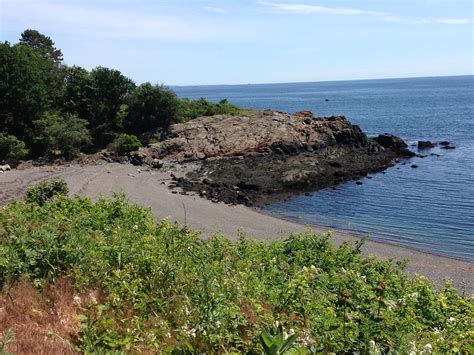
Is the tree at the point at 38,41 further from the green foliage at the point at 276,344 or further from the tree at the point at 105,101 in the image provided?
the green foliage at the point at 276,344

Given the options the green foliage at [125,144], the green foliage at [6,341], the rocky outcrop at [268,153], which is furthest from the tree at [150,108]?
the green foliage at [6,341]

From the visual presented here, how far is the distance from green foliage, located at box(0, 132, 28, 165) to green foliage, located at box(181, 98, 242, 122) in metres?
19.3

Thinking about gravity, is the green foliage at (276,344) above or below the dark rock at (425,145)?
above

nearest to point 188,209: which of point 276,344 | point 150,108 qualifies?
point 276,344

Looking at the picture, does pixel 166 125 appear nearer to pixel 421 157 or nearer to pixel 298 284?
pixel 421 157

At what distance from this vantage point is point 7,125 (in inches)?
1880

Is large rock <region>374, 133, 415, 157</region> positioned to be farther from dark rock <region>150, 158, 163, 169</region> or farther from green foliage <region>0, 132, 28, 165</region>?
green foliage <region>0, 132, 28, 165</region>

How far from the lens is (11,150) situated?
1732 inches

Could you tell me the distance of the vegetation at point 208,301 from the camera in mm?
6340

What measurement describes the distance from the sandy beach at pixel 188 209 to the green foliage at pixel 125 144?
5184mm

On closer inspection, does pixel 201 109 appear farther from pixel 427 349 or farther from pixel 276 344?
pixel 276 344

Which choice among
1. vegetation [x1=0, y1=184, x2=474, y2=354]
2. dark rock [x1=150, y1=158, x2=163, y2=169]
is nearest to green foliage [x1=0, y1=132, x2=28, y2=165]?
dark rock [x1=150, y1=158, x2=163, y2=169]

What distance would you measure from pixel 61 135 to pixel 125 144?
6747 mm

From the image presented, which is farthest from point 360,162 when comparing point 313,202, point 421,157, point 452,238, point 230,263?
point 230,263
